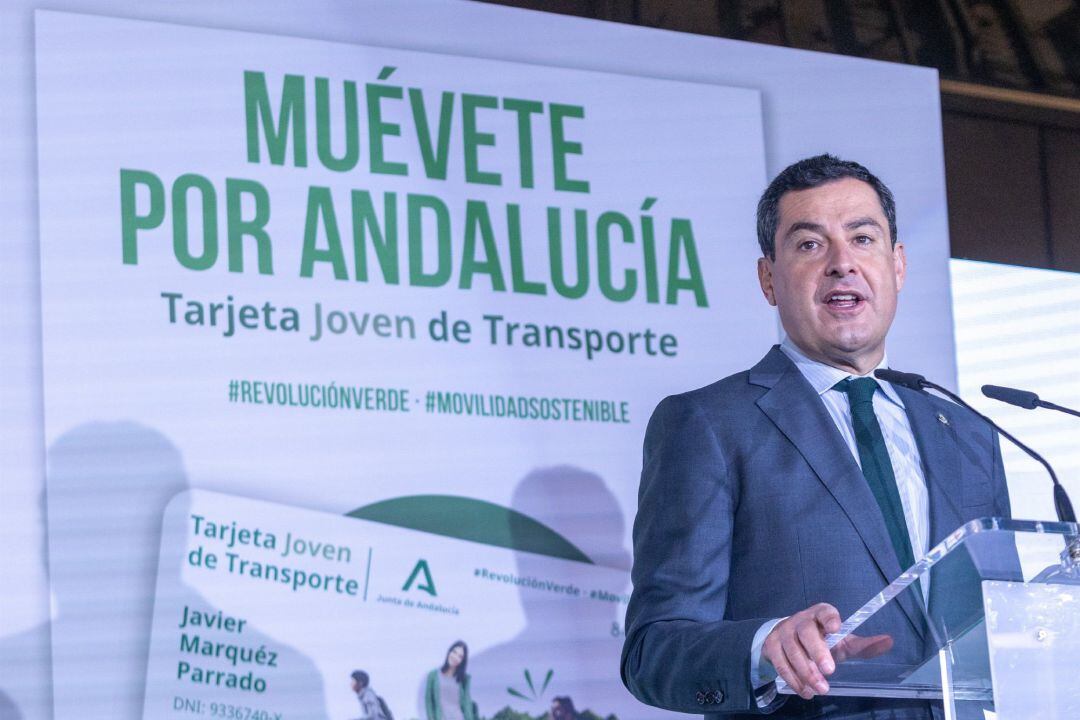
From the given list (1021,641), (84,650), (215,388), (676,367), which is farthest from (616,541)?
(1021,641)

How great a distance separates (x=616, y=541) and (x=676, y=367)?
444 millimetres

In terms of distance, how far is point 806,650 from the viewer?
1.40m

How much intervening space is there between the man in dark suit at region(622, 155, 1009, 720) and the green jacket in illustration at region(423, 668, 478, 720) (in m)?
1.28

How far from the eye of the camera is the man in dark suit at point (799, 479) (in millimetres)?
1706

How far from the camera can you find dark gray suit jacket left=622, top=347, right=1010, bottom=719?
1.74 m

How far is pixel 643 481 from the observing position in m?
1.97

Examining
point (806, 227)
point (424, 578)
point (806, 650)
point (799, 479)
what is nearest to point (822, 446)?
point (799, 479)

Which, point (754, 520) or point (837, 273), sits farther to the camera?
point (837, 273)

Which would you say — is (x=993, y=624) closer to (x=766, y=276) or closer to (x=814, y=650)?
(x=814, y=650)

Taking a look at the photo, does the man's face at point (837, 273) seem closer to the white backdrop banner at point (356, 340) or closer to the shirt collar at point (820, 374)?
the shirt collar at point (820, 374)

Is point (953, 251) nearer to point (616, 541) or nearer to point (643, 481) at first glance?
point (616, 541)

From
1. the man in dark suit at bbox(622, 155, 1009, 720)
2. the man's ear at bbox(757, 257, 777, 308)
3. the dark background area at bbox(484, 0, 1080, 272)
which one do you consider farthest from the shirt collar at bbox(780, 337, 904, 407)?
the dark background area at bbox(484, 0, 1080, 272)

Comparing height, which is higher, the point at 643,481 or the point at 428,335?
the point at 428,335

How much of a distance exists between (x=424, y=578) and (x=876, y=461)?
1.47 metres
